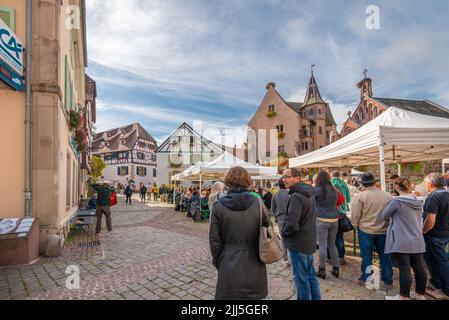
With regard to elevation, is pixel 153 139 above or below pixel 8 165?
above

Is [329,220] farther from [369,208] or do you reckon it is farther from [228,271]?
[228,271]

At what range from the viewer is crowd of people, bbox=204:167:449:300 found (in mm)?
2420

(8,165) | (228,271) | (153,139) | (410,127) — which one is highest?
(153,139)

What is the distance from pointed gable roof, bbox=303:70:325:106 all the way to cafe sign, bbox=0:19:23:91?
39.8 m

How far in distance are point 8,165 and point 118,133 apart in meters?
46.8

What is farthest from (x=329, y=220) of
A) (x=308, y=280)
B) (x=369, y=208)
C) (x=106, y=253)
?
(x=106, y=253)

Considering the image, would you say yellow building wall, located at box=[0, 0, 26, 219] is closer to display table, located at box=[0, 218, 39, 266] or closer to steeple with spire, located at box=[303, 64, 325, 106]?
display table, located at box=[0, 218, 39, 266]

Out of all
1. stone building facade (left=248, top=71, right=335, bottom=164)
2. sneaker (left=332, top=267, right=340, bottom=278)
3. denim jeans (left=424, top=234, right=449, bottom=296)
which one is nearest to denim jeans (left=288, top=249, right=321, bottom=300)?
sneaker (left=332, top=267, right=340, bottom=278)

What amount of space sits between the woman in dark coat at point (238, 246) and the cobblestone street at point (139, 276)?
4.93 feet

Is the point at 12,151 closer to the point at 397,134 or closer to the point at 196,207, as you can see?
the point at 196,207

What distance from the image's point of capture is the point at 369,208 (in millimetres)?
4141

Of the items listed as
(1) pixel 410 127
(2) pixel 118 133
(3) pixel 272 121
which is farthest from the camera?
(2) pixel 118 133

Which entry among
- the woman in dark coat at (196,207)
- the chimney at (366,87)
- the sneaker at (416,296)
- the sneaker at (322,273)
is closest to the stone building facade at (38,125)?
the woman in dark coat at (196,207)

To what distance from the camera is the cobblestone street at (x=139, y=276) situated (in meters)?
3.78
